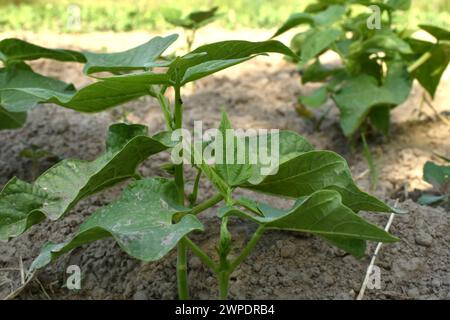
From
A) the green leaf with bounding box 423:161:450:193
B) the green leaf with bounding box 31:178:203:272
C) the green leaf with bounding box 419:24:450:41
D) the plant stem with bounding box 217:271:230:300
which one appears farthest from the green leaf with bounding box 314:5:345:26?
the plant stem with bounding box 217:271:230:300

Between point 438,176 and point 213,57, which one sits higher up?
point 213,57

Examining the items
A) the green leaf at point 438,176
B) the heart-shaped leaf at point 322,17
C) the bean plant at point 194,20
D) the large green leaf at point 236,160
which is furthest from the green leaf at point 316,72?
the large green leaf at point 236,160

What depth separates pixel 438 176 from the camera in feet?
5.42

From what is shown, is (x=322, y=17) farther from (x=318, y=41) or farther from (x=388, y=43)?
(x=388, y=43)

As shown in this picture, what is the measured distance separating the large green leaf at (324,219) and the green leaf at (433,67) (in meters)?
1.04

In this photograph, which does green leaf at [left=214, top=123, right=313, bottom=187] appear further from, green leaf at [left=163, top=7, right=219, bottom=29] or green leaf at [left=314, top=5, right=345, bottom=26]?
green leaf at [left=163, top=7, right=219, bottom=29]

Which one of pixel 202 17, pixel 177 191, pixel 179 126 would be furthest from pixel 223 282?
pixel 202 17

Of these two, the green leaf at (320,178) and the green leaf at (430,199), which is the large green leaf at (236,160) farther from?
the green leaf at (430,199)

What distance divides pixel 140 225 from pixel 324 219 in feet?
0.99

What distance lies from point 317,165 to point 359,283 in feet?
0.82

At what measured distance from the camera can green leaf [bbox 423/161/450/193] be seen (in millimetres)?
1639

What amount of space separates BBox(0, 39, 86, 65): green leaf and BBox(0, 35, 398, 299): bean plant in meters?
0.38

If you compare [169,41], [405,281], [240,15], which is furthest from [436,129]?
[240,15]
